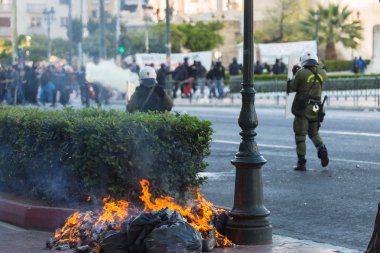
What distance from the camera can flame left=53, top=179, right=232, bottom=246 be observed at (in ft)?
26.2

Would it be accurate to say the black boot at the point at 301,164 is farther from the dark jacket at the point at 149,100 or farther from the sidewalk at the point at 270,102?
the sidewalk at the point at 270,102

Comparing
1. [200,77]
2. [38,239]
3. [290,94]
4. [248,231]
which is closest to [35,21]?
[200,77]

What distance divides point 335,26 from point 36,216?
62.7 metres

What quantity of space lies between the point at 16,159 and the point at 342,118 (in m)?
17.5

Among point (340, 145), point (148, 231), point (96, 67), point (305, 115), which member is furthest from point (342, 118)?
point (148, 231)

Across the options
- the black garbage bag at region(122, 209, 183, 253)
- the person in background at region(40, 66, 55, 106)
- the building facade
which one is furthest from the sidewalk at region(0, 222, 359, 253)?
the building facade

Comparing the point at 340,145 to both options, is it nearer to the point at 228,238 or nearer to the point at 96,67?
the point at 228,238

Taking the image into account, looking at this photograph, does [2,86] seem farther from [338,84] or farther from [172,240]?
[172,240]

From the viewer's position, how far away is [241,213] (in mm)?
8242

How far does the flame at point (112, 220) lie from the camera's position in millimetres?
8000

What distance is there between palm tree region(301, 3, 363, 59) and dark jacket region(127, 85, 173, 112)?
57.9m

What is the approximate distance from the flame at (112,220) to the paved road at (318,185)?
3.72 ft

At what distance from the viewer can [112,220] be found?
8.07 meters

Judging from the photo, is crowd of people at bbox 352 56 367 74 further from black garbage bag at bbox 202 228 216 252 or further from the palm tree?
black garbage bag at bbox 202 228 216 252
